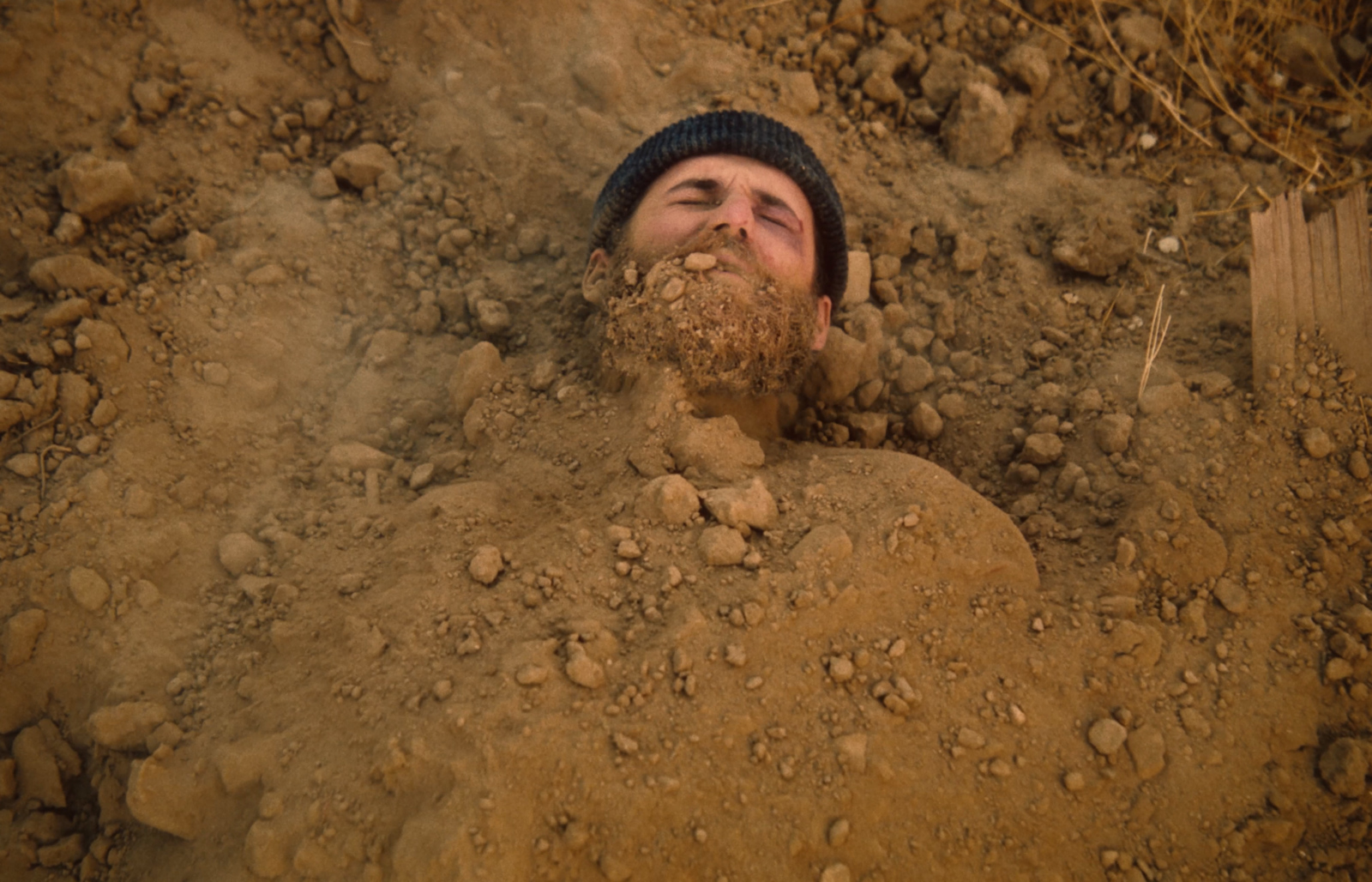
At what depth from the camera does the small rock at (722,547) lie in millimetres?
2131

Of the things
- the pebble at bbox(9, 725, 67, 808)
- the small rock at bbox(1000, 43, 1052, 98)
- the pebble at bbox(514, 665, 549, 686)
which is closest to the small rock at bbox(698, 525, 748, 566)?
the pebble at bbox(514, 665, 549, 686)

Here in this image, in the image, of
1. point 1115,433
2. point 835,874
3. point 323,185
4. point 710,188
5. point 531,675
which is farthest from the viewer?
point 323,185

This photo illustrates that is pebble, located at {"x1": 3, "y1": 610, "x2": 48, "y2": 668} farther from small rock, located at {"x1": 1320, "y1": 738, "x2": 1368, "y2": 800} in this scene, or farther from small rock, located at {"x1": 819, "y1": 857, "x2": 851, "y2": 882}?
small rock, located at {"x1": 1320, "y1": 738, "x2": 1368, "y2": 800}

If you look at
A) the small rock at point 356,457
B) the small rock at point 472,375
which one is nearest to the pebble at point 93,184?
the small rock at point 356,457

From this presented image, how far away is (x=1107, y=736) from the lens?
1.99 m

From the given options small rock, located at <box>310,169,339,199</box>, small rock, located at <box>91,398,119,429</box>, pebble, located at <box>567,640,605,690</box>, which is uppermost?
pebble, located at <box>567,640,605,690</box>

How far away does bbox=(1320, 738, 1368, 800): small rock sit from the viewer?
6.58 ft

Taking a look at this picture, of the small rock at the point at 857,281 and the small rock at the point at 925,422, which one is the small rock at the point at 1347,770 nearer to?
the small rock at the point at 925,422

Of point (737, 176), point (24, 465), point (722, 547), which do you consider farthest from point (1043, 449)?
point (24, 465)

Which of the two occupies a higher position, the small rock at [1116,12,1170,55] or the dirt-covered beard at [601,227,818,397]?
the small rock at [1116,12,1170,55]

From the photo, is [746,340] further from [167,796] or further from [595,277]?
[167,796]

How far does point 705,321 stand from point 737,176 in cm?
65

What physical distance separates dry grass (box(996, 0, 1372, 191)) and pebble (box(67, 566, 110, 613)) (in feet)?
13.4

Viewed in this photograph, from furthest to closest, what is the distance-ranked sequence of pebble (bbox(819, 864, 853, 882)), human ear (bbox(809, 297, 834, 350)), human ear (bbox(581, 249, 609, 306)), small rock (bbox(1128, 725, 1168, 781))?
human ear (bbox(809, 297, 834, 350)) → human ear (bbox(581, 249, 609, 306)) → small rock (bbox(1128, 725, 1168, 781)) → pebble (bbox(819, 864, 853, 882))
